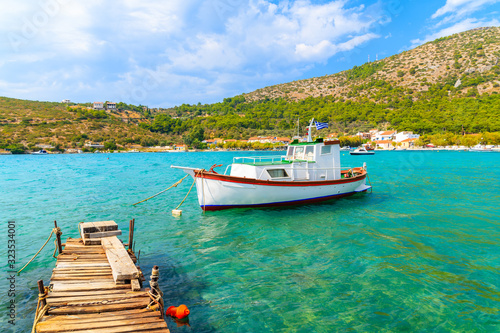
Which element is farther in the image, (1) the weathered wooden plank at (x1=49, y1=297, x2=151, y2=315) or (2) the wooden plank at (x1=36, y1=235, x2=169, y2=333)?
(1) the weathered wooden plank at (x1=49, y1=297, x2=151, y2=315)

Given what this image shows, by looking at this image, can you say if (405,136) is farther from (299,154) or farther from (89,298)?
(89,298)

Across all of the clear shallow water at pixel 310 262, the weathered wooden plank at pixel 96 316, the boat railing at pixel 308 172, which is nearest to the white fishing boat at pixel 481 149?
the clear shallow water at pixel 310 262

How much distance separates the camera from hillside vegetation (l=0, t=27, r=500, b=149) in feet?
403

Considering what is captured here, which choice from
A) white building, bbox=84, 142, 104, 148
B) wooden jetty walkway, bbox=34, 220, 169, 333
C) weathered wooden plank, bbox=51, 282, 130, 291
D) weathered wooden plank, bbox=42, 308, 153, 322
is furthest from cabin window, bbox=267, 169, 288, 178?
white building, bbox=84, 142, 104, 148

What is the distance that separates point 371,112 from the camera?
159875 mm

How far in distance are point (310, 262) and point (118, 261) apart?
6144 millimetres

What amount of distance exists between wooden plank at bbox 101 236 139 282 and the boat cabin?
931cm

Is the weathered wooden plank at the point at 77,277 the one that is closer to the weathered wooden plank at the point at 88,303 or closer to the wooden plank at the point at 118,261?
the wooden plank at the point at 118,261

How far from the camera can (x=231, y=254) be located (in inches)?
404

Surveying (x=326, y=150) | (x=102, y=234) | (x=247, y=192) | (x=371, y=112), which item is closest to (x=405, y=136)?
(x=371, y=112)

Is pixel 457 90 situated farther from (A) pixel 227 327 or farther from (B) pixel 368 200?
(A) pixel 227 327

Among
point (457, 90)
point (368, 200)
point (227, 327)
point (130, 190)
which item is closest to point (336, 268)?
point (227, 327)

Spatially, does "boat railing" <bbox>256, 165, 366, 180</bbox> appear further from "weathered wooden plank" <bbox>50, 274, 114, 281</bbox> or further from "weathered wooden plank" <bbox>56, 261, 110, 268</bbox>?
"weathered wooden plank" <bbox>50, 274, 114, 281</bbox>

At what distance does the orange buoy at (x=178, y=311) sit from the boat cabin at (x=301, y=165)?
33.0ft
